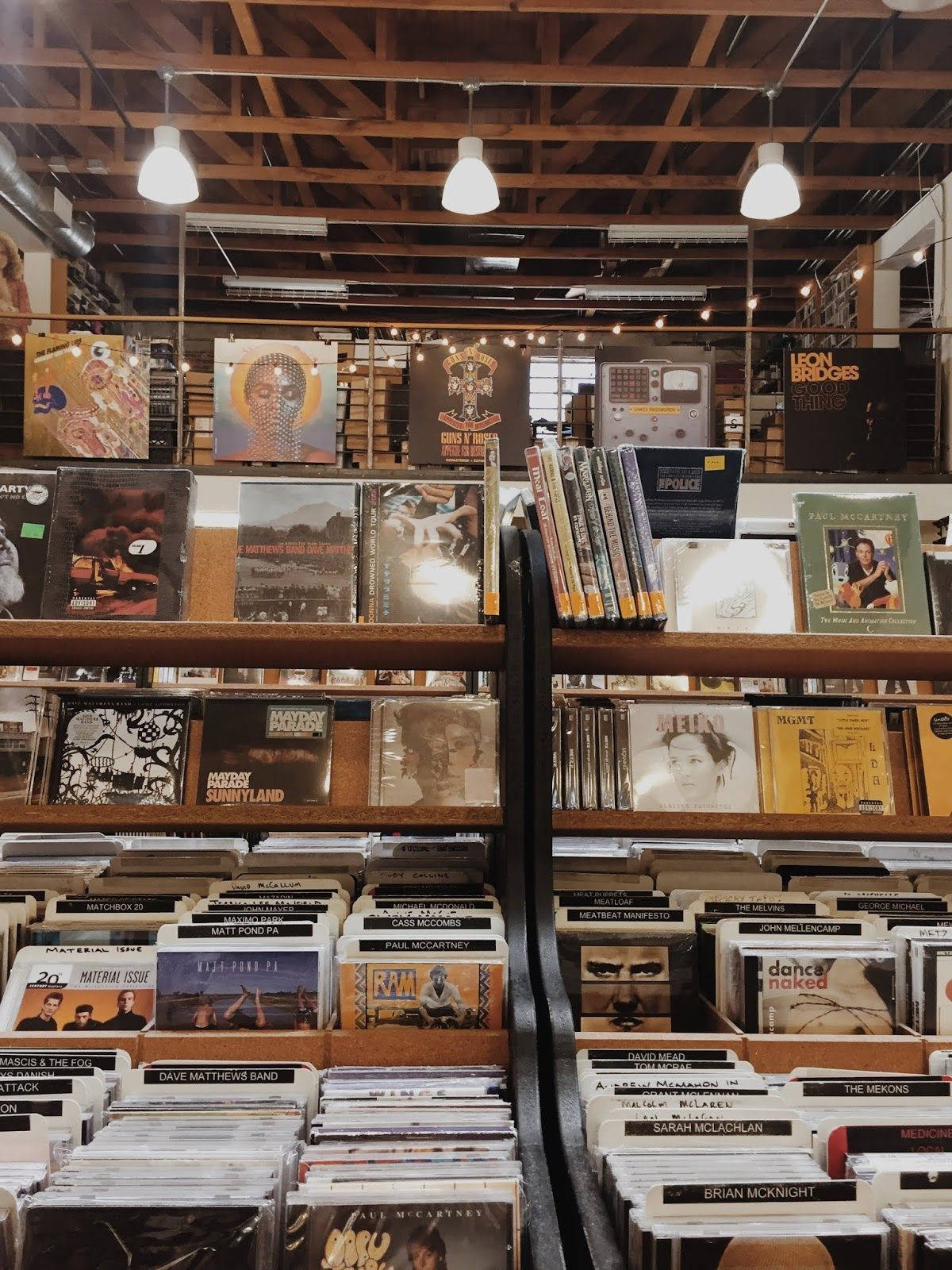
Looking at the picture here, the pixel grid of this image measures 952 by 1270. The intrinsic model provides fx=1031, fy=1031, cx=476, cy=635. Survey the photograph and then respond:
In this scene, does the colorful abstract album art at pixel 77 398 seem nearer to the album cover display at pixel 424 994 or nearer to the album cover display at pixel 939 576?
the album cover display at pixel 939 576

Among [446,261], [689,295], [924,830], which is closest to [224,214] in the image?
[446,261]

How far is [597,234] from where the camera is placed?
10070mm

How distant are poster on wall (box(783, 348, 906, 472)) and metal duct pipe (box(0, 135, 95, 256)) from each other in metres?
5.89

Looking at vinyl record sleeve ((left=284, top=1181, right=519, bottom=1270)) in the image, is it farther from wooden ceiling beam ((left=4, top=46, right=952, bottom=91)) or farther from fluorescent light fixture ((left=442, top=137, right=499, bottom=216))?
wooden ceiling beam ((left=4, top=46, right=952, bottom=91))

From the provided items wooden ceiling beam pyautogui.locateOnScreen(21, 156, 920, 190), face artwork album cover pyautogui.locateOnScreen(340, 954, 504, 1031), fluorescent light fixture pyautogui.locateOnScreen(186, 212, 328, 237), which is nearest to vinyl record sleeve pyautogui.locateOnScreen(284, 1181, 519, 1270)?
face artwork album cover pyautogui.locateOnScreen(340, 954, 504, 1031)

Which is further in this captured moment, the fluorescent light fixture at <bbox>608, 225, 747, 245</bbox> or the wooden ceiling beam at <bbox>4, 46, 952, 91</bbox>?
the fluorescent light fixture at <bbox>608, 225, 747, 245</bbox>

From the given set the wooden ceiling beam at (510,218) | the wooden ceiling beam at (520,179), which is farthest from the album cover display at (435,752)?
the wooden ceiling beam at (510,218)

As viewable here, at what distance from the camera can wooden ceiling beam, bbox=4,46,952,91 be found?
6.33 meters

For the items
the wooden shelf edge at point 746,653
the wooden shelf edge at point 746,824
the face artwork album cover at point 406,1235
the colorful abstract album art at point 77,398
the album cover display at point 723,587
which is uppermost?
the colorful abstract album art at point 77,398

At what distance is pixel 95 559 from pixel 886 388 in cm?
661

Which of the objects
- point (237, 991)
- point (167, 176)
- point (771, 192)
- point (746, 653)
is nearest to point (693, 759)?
point (746, 653)

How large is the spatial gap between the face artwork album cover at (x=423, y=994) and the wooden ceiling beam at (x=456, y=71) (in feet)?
20.4

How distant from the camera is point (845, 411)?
23.6 ft

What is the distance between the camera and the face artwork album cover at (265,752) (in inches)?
76.6
